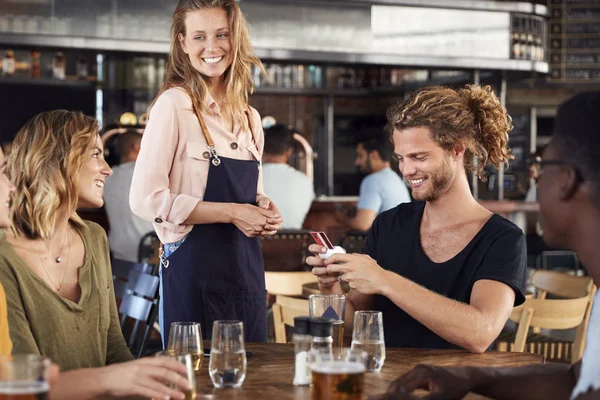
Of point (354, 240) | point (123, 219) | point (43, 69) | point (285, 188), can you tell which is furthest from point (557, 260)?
point (43, 69)

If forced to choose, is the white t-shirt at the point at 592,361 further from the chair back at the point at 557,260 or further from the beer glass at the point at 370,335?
the chair back at the point at 557,260

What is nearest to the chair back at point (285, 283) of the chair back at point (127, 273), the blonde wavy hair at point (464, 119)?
the chair back at point (127, 273)

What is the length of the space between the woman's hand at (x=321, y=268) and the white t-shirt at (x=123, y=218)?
3750mm

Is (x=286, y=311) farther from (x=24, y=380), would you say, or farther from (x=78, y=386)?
(x=24, y=380)

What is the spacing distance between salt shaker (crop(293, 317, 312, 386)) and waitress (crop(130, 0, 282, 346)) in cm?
84

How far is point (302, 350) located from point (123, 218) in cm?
429

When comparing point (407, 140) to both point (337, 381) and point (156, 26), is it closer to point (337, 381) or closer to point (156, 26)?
point (337, 381)

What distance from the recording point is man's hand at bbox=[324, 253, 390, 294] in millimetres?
2217

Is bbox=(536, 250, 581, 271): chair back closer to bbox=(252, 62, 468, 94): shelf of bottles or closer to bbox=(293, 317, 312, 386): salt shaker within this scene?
bbox=(252, 62, 468, 94): shelf of bottles

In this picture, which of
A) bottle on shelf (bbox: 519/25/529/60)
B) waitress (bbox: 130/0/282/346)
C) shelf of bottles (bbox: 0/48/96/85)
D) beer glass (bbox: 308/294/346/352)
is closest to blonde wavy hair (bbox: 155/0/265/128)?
waitress (bbox: 130/0/282/346)

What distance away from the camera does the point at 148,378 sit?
5.11 ft

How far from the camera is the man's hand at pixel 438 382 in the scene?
1.58 metres

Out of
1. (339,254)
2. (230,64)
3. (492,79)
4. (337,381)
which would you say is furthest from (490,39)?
(337,381)

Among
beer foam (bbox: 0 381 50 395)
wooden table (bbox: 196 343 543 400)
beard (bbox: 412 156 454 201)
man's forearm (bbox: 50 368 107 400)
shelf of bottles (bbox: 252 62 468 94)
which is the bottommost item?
wooden table (bbox: 196 343 543 400)
